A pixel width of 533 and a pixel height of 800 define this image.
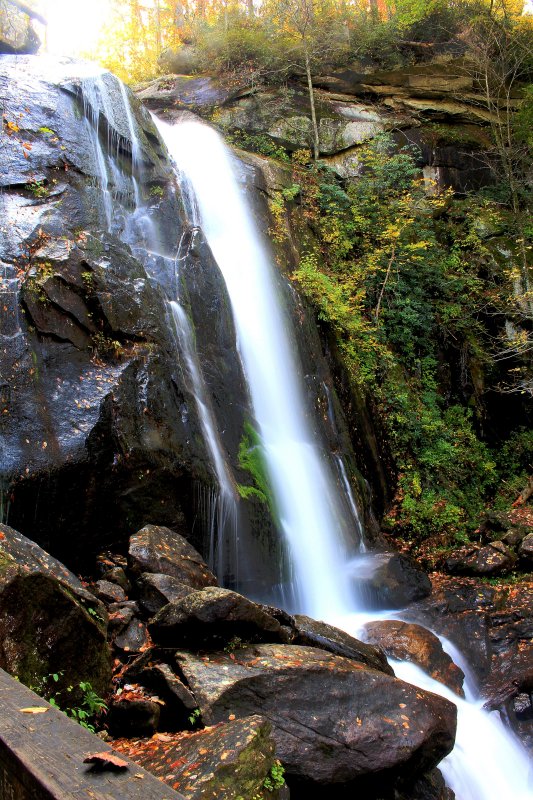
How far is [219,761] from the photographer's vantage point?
9.07 feet

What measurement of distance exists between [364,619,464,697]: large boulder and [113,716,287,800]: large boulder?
147 inches

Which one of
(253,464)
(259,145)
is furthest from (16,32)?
(253,464)

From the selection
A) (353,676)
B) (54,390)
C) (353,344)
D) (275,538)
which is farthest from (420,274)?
(353,676)

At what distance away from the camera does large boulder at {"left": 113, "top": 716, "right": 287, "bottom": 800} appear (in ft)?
8.70

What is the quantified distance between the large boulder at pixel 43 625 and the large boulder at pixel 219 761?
0.69 m

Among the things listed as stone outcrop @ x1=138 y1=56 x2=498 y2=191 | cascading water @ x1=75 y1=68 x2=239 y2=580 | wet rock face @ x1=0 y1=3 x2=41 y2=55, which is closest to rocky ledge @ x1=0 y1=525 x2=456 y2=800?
cascading water @ x1=75 y1=68 x2=239 y2=580

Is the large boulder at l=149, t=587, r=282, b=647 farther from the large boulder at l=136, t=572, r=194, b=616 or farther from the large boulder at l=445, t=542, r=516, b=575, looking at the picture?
the large boulder at l=445, t=542, r=516, b=575

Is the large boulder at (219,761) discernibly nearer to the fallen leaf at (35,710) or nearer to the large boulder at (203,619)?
the large boulder at (203,619)

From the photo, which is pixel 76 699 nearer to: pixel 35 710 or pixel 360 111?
pixel 35 710

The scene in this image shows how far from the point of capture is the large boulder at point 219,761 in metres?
2.65

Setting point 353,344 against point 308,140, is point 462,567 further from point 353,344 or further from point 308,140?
point 308,140

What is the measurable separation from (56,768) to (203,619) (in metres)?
2.96

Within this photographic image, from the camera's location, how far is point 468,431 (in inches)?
485

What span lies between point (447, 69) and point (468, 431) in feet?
35.9
